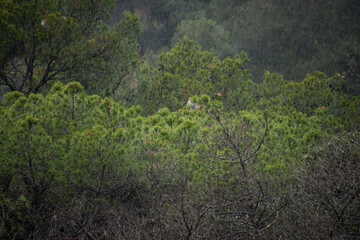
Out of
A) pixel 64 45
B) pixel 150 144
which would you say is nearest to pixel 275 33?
pixel 64 45

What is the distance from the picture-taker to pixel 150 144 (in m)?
5.59

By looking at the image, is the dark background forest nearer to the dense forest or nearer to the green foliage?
the dense forest

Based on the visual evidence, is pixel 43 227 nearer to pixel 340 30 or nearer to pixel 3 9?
pixel 3 9

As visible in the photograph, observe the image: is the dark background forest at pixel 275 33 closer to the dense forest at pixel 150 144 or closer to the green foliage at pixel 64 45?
the dense forest at pixel 150 144

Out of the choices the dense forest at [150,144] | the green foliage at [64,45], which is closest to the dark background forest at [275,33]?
the dense forest at [150,144]

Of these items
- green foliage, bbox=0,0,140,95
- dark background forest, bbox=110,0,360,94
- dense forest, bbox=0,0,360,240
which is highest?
green foliage, bbox=0,0,140,95

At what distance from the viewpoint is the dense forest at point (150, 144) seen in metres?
4.25

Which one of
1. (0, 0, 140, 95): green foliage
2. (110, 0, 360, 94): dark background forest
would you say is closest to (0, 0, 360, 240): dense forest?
(0, 0, 140, 95): green foliage

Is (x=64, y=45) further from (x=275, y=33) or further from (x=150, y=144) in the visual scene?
(x=275, y=33)

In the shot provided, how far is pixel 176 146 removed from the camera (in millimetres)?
5883

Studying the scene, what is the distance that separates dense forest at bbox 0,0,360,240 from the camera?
4254 mm

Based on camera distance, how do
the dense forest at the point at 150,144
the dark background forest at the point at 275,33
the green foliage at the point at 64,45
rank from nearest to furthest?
the dense forest at the point at 150,144 < the green foliage at the point at 64,45 < the dark background forest at the point at 275,33

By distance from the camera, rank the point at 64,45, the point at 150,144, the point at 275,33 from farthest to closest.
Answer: the point at 275,33 < the point at 64,45 < the point at 150,144

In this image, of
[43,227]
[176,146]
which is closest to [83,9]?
[176,146]
